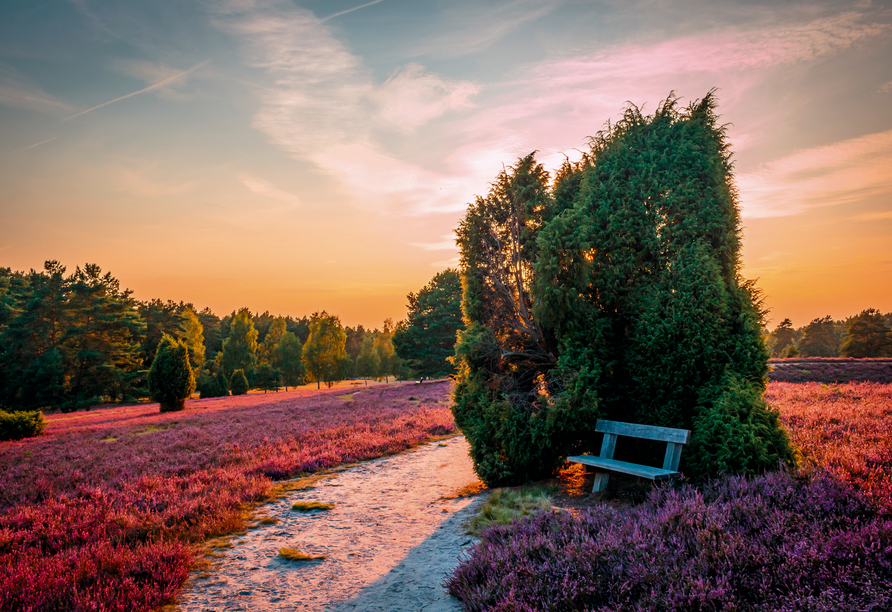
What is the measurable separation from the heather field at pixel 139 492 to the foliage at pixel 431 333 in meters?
25.4

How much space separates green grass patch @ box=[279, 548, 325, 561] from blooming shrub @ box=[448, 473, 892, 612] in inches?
80.5

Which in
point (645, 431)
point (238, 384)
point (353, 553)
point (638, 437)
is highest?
point (645, 431)

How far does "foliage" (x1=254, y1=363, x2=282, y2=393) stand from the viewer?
193ft

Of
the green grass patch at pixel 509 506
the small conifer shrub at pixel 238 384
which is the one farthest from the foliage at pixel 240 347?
the green grass patch at pixel 509 506

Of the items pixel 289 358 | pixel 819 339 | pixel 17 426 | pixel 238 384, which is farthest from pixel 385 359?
pixel 819 339

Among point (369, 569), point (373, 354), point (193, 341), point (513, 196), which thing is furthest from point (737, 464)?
point (373, 354)

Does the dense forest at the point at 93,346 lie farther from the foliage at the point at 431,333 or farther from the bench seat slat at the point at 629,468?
the bench seat slat at the point at 629,468

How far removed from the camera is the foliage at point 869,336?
140 ft

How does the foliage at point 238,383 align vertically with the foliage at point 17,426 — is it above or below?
below

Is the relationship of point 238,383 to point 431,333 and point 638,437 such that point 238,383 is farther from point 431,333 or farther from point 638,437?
point 638,437

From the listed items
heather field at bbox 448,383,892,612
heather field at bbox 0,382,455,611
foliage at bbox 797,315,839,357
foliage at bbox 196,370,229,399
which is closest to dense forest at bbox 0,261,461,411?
foliage at bbox 196,370,229,399

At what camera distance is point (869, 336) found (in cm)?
4344

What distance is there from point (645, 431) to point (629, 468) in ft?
2.26

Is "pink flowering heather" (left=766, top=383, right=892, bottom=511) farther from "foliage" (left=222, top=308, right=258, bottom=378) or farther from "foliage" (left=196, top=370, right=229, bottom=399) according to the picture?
"foliage" (left=222, top=308, right=258, bottom=378)
